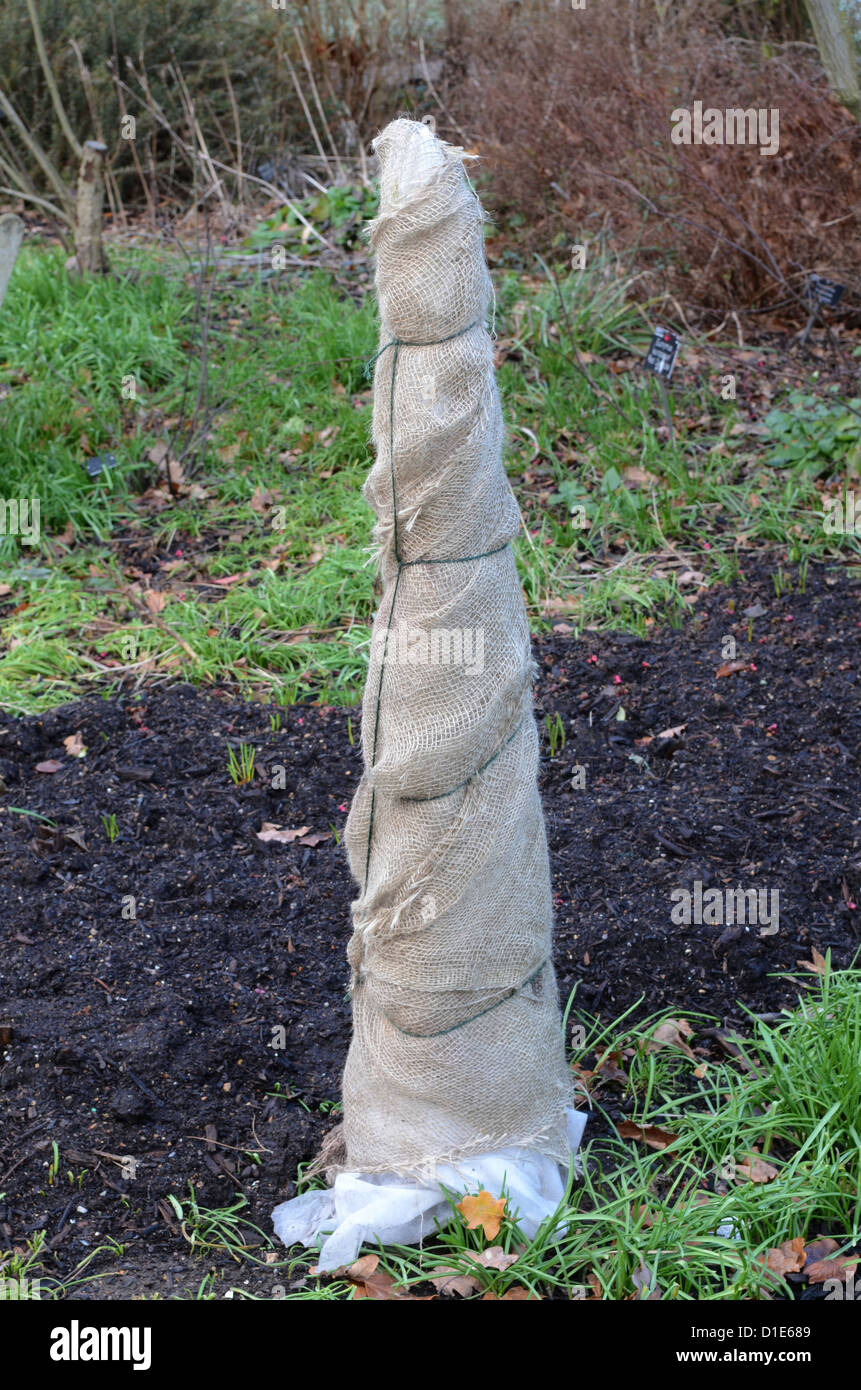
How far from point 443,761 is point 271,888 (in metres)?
1.56

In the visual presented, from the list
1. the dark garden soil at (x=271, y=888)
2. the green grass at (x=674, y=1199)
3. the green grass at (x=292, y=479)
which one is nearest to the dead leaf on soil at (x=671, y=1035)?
the green grass at (x=674, y=1199)

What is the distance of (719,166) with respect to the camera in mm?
7070

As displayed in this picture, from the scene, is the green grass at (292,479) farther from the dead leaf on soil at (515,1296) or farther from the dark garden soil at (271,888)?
the dead leaf on soil at (515,1296)

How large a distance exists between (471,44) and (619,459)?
539cm

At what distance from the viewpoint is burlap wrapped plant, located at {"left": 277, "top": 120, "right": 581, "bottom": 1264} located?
7.06 ft

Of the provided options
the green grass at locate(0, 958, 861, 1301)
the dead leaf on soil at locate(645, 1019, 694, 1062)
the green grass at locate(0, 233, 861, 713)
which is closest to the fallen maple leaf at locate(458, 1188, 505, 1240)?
the green grass at locate(0, 958, 861, 1301)

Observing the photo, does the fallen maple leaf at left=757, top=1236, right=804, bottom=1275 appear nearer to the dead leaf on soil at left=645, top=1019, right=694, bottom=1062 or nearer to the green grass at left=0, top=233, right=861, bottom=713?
the dead leaf on soil at left=645, top=1019, right=694, bottom=1062

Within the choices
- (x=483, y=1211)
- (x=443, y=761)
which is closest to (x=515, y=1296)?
(x=483, y=1211)

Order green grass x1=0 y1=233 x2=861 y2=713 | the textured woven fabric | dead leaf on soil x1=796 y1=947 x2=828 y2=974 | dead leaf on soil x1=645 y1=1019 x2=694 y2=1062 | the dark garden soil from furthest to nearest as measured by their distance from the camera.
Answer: green grass x1=0 y1=233 x2=861 y2=713, dead leaf on soil x1=796 y1=947 x2=828 y2=974, dead leaf on soil x1=645 y1=1019 x2=694 y2=1062, the dark garden soil, the textured woven fabric

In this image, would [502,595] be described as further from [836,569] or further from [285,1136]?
[836,569]

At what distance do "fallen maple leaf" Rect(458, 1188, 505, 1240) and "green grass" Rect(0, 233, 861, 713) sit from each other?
2.55 metres

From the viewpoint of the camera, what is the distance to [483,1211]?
2371 mm

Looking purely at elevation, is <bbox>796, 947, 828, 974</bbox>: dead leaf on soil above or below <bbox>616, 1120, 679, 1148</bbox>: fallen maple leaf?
above
